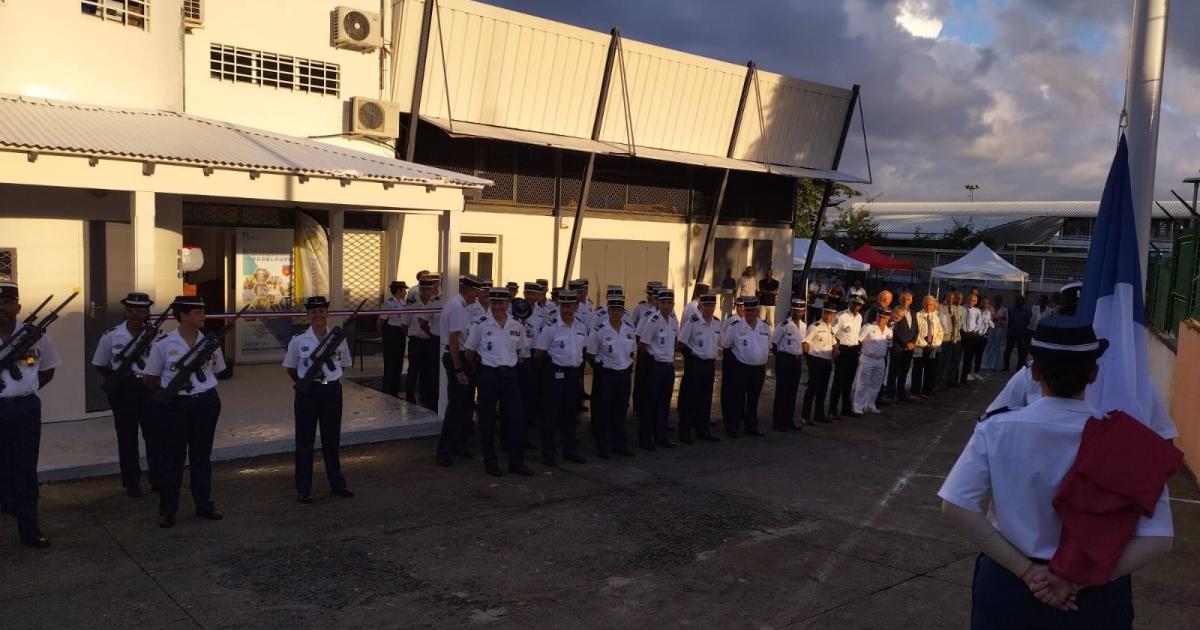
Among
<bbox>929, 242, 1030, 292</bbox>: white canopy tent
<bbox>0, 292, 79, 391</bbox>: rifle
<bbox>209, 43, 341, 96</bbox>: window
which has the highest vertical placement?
<bbox>209, 43, 341, 96</bbox>: window

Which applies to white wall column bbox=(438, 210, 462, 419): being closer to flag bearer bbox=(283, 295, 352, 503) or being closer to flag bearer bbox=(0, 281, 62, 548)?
flag bearer bbox=(283, 295, 352, 503)

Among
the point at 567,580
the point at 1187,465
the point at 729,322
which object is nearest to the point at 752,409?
the point at 729,322

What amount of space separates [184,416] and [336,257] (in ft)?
26.7

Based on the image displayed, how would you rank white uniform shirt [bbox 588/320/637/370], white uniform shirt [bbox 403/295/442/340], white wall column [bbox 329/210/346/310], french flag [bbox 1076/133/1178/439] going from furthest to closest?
1. white wall column [bbox 329/210/346/310]
2. white uniform shirt [bbox 403/295/442/340]
3. white uniform shirt [bbox 588/320/637/370]
4. french flag [bbox 1076/133/1178/439]

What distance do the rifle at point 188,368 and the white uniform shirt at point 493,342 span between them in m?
2.60

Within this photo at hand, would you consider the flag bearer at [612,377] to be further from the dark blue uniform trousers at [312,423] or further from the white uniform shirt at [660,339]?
the dark blue uniform trousers at [312,423]

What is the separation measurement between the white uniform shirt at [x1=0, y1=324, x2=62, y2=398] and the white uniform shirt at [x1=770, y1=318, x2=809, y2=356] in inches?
313

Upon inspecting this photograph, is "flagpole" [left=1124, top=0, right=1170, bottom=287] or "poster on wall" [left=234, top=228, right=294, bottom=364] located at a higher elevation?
"flagpole" [left=1124, top=0, right=1170, bottom=287]

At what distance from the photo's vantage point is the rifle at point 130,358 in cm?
740

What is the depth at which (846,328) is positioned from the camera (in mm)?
12367

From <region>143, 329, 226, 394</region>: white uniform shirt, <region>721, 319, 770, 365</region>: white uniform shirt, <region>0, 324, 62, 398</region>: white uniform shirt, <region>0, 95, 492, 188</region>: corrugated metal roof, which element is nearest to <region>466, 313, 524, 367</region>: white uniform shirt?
<region>0, 95, 492, 188</region>: corrugated metal roof

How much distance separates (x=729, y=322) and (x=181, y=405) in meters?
6.48

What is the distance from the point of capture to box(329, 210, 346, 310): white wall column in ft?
48.2

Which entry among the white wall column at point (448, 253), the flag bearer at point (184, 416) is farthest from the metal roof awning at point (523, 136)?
the flag bearer at point (184, 416)
